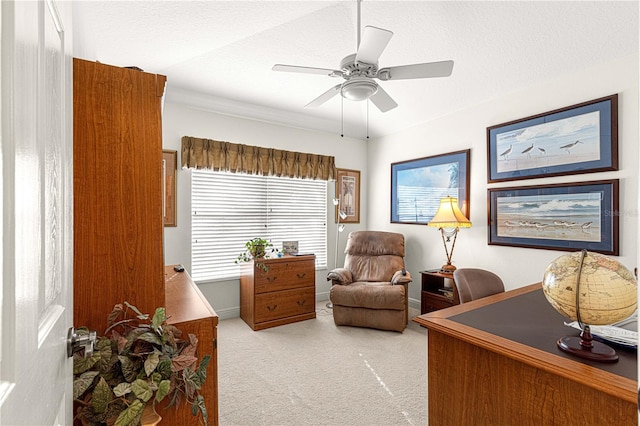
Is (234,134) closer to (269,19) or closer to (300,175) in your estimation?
(300,175)

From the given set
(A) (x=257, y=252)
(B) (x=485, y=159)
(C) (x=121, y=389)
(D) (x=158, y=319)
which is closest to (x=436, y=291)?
(B) (x=485, y=159)

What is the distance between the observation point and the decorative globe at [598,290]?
3.14ft

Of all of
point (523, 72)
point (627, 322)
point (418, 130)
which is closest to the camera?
point (627, 322)

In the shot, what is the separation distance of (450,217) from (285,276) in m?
2.03

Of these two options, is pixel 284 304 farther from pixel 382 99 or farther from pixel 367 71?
pixel 367 71

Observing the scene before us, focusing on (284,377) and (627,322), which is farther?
(284,377)

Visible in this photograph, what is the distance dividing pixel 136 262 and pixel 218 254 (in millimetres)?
2630

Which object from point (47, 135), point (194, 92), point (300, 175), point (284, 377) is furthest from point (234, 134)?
point (47, 135)

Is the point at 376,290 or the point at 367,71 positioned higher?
the point at 367,71

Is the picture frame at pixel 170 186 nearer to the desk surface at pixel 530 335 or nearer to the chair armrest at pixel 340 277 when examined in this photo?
the chair armrest at pixel 340 277

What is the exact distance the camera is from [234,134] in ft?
12.8

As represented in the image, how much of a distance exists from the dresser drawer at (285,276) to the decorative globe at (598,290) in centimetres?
291

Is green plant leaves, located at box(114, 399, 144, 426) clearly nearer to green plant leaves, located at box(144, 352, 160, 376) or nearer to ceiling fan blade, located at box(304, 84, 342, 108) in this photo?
green plant leaves, located at box(144, 352, 160, 376)

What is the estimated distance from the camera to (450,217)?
3406 mm
